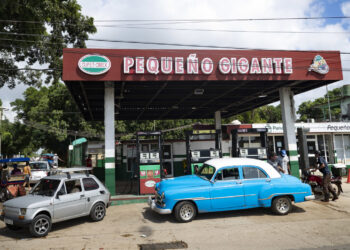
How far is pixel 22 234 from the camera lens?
7.09 metres

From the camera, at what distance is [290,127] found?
13258 mm

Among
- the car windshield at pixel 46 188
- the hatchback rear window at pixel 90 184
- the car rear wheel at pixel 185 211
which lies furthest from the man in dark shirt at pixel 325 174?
the car windshield at pixel 46 188

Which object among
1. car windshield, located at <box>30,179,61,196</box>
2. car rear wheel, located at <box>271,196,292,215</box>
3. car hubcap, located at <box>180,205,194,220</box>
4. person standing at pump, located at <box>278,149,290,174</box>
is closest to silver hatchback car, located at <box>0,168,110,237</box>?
car windshield, located at <box>30,179,61,196</box>

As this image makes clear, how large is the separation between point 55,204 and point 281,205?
6935 mm

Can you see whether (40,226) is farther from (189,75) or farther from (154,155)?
(189,75)

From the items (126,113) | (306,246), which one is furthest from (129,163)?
(306,246)

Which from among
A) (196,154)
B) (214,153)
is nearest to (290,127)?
(214,153)

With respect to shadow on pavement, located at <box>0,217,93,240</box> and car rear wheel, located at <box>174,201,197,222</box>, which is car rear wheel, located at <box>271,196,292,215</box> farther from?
shadow on pavement, located at <box>0,217,93,240</box>

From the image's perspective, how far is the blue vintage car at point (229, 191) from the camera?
7.70 meters

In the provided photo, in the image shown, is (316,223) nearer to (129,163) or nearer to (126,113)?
(129,163)

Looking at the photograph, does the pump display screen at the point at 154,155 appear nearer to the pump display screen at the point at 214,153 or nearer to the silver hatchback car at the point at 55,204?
the pump display screen at the point at 214,153

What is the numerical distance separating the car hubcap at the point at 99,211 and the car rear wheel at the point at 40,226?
155 cm

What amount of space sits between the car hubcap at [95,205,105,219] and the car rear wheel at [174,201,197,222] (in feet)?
8.15

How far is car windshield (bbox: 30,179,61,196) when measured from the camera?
24.5ft
